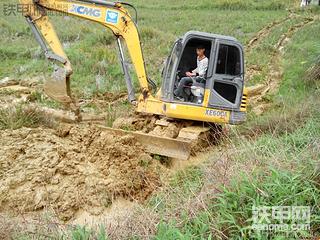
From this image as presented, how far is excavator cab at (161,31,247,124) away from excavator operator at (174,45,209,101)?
0.20 ft

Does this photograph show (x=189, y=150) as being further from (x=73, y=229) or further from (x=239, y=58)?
(x=73, y=229)

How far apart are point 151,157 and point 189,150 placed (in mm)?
599

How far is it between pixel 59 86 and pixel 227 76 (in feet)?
9.25

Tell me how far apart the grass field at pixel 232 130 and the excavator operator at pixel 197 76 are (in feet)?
3.50

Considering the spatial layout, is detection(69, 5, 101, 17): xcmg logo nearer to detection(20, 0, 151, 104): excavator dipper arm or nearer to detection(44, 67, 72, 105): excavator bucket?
detection(20, 0, 151, 104): excavator dipper arm

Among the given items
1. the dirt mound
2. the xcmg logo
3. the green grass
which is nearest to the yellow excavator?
the xcmg logo

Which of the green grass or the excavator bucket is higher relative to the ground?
the excavator bucket

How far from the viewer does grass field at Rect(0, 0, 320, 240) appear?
3.63 m

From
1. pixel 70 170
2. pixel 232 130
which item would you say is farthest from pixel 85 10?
pixel 232 130

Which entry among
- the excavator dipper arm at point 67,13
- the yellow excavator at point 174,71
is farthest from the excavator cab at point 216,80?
the excavator dipper arm at point 67,13

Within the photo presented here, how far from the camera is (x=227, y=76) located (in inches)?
288

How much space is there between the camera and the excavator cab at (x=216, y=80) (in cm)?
718

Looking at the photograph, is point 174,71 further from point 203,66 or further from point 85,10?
point 85,10

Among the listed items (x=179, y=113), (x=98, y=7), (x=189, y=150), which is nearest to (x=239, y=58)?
(x=179, y=113)
